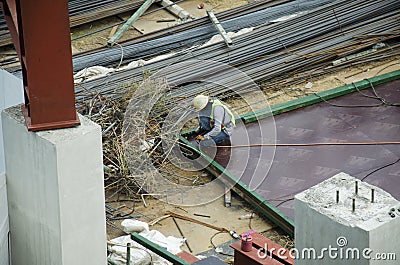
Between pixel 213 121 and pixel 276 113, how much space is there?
1.49 metres

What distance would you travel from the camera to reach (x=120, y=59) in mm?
16391

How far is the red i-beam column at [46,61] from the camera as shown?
8414mm

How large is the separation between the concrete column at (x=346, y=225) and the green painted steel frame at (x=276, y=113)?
484cm

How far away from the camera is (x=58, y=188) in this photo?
346 inches

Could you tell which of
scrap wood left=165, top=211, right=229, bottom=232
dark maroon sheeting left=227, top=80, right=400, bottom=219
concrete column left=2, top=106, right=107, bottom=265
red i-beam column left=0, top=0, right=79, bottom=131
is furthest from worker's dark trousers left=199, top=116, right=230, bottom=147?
red i-beam column left=0, top=0, right=79, bottom=131

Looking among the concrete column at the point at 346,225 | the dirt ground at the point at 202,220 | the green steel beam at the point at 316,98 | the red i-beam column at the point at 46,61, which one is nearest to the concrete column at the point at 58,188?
the red i-beam column at the point at 46,61

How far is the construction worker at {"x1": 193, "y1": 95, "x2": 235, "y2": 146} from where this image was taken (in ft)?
45.0

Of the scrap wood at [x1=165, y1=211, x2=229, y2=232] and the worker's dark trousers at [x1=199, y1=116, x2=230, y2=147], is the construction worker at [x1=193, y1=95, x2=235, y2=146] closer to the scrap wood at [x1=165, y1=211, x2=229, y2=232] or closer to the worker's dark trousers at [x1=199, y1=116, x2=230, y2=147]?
the worker's dark trousers at [x1=199, y1=116, x2=230, y2=147]

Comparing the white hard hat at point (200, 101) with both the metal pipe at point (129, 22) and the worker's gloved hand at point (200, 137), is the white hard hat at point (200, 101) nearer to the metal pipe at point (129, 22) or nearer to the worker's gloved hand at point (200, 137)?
the worker's gloved hand at point (200, 137)

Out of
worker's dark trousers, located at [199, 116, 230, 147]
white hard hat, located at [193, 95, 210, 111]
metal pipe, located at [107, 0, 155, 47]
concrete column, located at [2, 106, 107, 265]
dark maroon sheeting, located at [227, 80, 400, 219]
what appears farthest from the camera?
metal pipe, located at [107, 0, 155, 47]

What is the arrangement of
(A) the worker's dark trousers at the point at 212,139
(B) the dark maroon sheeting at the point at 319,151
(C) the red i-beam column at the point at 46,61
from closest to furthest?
(C) the red i-beam column at the point at 46,61 < (B) the dark maroon sheeting at the point at 319,151 < (A) the worker's dark trousers at the point at 212,139

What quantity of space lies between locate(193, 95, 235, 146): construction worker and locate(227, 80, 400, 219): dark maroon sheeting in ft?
0.83

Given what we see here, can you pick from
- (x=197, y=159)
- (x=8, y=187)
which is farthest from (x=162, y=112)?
(x=8, y=187)

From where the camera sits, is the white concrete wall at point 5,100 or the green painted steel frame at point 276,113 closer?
the white concrete wall at point 5,100
